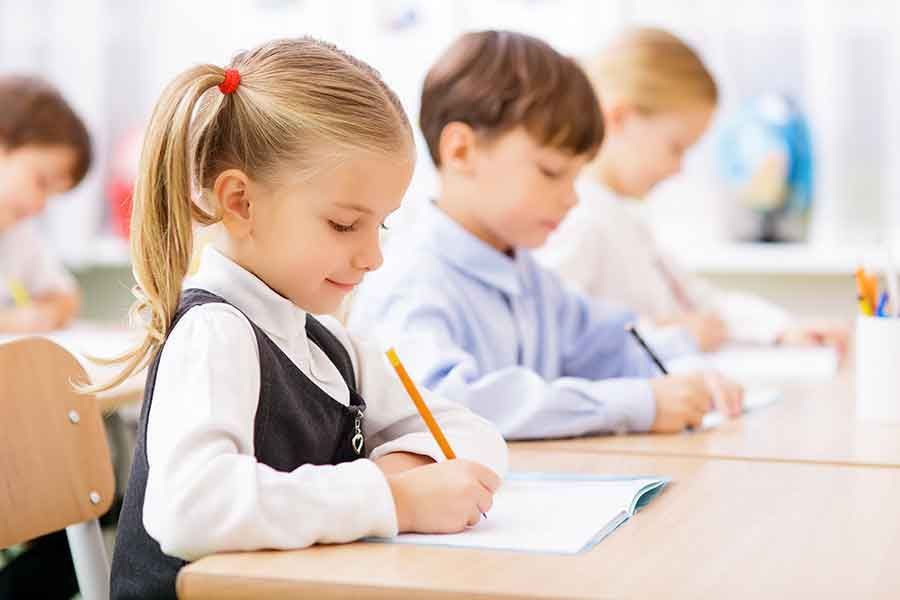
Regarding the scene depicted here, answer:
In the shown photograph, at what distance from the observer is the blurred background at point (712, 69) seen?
11.4ft

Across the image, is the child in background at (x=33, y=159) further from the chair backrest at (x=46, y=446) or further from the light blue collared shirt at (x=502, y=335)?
the chair backrest at (x=46, y=446)

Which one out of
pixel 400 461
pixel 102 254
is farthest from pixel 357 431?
pixel 102 254

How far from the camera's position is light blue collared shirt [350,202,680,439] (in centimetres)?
152

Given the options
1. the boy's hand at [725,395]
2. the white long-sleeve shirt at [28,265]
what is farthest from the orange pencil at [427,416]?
the white long-sleeve shirt at [28,265]

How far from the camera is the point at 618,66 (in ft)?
8.09

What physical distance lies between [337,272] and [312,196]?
2.8 inches

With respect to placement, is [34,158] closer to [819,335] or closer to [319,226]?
[819,335]

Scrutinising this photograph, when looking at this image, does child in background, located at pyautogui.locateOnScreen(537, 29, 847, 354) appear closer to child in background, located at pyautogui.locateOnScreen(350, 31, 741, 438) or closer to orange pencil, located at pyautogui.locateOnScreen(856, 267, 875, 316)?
child in background, located at pyautogui.locateOnScreen(350, 31, 741, 438)

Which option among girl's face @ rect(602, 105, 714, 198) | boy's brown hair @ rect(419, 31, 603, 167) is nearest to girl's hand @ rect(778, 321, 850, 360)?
girl's face @ rect(602, 105, 714, 198)

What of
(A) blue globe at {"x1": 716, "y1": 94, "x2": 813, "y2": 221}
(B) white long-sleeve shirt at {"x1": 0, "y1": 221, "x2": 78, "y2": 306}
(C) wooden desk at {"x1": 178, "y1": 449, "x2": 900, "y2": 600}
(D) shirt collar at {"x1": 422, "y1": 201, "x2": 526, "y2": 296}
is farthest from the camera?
(A) blue globe at {"x1": 716, "y1": 94, "x2": 813, "y2": 221}

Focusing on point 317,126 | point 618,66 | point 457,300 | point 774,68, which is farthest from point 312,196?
point 774,68

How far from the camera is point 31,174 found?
2676 millimetres

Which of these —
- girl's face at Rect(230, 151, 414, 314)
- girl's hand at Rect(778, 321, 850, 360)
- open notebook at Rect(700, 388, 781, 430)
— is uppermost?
girl's face at Rect(230, 151, 414, 314)

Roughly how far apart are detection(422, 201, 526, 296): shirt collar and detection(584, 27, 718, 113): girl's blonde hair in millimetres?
789
